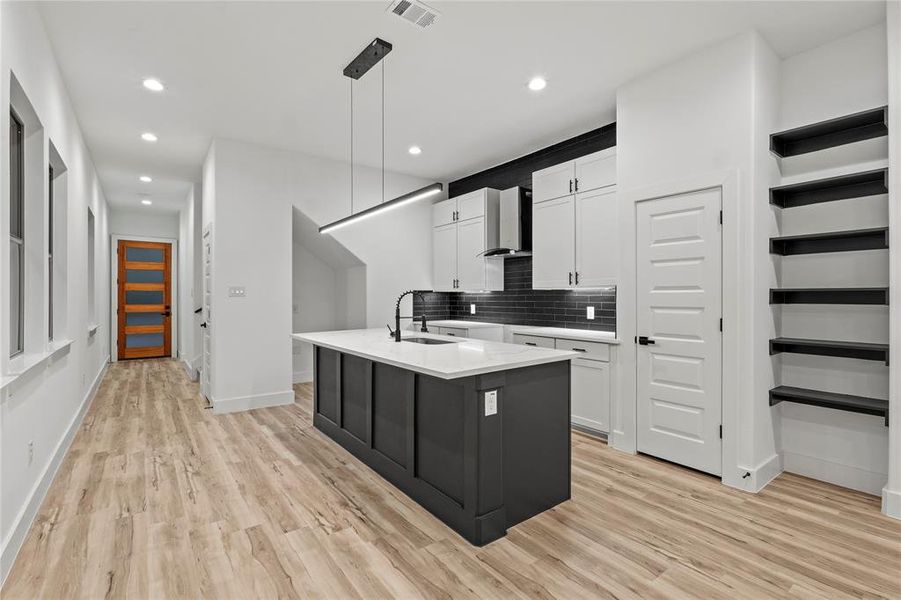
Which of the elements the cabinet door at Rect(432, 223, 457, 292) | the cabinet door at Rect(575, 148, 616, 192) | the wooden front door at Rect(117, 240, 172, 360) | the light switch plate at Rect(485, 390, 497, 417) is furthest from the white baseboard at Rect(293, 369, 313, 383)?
the light switch plate at Rect(485, 390, 497, 417)

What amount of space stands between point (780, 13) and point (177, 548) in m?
4.53

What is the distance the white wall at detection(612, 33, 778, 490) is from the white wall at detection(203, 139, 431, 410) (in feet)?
12.8

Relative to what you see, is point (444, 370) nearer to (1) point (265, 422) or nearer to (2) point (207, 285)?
(1) point (265, 422)

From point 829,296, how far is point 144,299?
10.6m

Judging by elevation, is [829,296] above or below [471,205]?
below

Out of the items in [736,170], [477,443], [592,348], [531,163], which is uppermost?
[531,163]

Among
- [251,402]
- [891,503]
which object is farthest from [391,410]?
[891,503]

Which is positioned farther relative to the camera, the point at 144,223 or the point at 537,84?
the point at 144,223

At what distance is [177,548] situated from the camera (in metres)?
2.31

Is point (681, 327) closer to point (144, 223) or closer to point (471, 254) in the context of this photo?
point (471, 254)

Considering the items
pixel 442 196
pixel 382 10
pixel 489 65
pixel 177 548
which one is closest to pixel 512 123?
pixel 489 65

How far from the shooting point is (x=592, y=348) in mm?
3986

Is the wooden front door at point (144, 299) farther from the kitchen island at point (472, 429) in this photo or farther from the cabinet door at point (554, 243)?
the cabinet door at point (554, 243)

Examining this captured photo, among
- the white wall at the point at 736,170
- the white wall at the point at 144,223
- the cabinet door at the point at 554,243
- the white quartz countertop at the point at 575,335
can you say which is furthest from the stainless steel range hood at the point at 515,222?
the white wall at the point at 144,223
